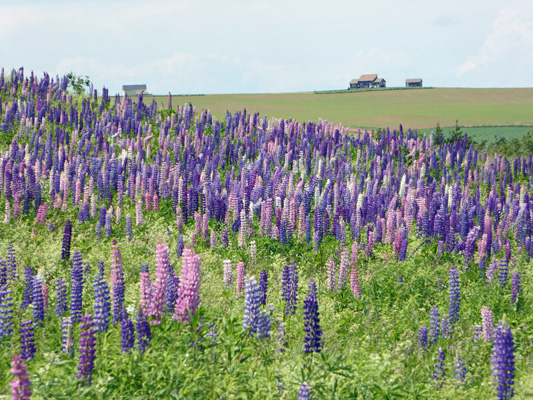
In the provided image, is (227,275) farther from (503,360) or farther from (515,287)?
(503,360)

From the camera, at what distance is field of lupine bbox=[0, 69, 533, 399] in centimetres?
712

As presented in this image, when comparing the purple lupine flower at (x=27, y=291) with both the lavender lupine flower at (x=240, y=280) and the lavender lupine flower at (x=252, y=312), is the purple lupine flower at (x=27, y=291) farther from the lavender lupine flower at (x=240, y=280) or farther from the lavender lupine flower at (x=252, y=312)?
the lavender lupine flower at (x=252, y=312)

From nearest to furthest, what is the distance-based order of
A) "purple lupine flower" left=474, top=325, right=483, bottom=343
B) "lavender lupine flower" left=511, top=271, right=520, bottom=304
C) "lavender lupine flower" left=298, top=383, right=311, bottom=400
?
1. "lavender lupine flower" left=298, top=383, right=311, bottom=400
2. "purple lupine flower" left=474, top=325, right=483, bottom=343
3. "lavender lupine flower" left=511, top=271, right=520, bottom=304

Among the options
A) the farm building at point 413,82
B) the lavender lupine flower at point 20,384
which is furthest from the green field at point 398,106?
the lavender lupine flower at point 20,384

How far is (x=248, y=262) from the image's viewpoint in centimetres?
1349

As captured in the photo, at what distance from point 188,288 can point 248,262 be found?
20.0 ft

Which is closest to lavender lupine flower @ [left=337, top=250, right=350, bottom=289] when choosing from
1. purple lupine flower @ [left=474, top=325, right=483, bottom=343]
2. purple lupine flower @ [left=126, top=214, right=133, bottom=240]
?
purple lupine flower @ [left=474, top=325, right=483, bottom=343]

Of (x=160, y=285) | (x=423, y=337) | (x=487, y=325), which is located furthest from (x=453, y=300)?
(x=160, y=285)

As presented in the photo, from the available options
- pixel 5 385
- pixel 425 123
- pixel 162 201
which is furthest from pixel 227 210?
pixel 425 123

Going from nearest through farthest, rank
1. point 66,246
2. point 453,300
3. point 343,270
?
point 453,300
point 343,270
point 66,246

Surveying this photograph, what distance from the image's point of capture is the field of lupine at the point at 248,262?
23.4 ft

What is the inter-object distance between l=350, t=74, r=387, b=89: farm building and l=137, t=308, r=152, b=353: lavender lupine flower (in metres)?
113

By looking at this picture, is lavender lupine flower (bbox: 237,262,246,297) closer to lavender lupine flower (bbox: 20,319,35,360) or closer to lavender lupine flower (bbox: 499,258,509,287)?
lavender lupine flower (bbox: 20,319,35,360)

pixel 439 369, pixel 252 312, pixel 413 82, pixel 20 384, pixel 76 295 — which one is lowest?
pixel 439 369
